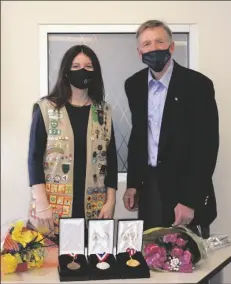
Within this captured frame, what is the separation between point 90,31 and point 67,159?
65 cm

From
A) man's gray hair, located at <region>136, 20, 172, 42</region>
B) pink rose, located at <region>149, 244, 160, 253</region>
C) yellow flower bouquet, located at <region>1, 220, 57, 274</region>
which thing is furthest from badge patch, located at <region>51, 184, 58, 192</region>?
man's gray hair, located at <region>136, 20, 172, 42</region>

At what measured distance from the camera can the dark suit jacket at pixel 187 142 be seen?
2.02 metres

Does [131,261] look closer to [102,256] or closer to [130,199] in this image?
[102,256]

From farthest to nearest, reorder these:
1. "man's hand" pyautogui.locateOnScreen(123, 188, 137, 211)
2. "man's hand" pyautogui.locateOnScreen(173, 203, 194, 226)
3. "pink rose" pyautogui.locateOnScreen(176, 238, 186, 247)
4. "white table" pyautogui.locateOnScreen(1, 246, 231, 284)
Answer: "man's hand" pyautogui.locateOnScreen(123, 188, 137, 211), "man's hand" pyautogui.locateOnScreen(173, 203, 194, 226), "pink rose" pyautogui.locateOnScreen(176, 238, 186, 247), "white table" pyautogui.locateOnScreen(1, 246, 231, 284)

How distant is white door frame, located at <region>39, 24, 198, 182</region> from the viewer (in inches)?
81.9

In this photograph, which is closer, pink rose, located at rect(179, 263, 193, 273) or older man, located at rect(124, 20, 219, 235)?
pink rose, located at rect(179, 263, 193, 273)

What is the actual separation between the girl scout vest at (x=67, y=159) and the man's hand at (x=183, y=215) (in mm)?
351

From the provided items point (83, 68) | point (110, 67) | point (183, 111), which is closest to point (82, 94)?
point (83, 68)

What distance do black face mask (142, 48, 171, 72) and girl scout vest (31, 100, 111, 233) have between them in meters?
0.30

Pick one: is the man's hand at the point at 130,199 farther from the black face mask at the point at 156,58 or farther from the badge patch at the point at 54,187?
the black face mask at the point at 156,58

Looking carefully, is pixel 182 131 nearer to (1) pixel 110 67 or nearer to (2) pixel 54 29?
(1) pixel 110 67

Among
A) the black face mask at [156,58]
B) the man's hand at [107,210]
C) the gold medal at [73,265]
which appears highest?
the black face mask at [156,58]

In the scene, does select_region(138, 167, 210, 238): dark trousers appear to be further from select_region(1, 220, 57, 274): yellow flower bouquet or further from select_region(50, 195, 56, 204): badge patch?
select_region(1, 220, 57, 274): yellow flower bouquet

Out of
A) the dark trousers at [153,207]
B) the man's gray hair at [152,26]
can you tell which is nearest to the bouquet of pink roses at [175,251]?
the dark trousers at [153,207]
